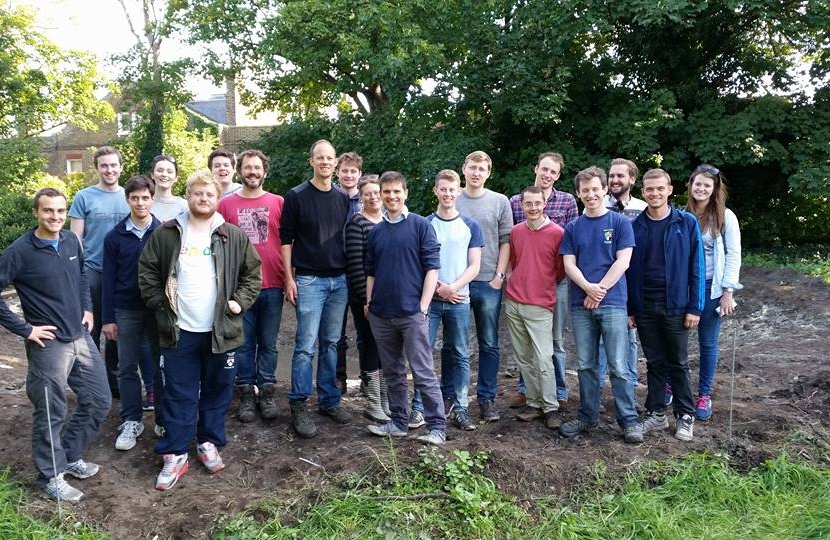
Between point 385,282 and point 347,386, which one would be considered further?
point 347,386

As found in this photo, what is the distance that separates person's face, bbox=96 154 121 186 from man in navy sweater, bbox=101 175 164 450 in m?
0.59

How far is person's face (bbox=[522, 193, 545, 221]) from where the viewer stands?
4.90 metres

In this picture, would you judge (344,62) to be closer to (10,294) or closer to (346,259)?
(10,294)

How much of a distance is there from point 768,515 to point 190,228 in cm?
406

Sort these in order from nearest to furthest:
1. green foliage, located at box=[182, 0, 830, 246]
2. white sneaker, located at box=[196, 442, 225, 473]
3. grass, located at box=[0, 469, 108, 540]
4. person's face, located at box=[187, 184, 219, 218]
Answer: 1. grass, located at box=[0, 469, 108, 540]
2. person's face, located at box=[187, 184, 219, 218]
3. white sneaker, located at box=[196, 442, 225, 473]
4. green foliage, located at box=[182, 0, 830, 246]

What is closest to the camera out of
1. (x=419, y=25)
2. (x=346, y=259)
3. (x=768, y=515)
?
(x=768, y=515)

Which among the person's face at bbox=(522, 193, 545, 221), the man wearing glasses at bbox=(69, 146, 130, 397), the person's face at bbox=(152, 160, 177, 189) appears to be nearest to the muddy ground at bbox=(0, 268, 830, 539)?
the man wearing glasses at bbox=(69, 146, 130, 397)

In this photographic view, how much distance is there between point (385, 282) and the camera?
4.50 meters

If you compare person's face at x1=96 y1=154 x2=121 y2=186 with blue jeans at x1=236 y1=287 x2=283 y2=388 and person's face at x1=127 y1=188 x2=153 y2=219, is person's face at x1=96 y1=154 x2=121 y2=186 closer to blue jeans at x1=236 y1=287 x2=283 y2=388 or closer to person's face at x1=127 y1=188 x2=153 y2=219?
person's face at x1=127 y1=188 x2=153 y2=219

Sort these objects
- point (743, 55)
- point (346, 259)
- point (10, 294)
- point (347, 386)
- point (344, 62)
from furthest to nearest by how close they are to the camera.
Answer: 1. point (344, 62)
2. point (743, 55)
3. point (10, 294)
4. point (347, 386)
5. point (346, 259)

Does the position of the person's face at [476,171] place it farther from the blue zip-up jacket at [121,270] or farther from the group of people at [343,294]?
the blue zip-up jacket at [121,270]

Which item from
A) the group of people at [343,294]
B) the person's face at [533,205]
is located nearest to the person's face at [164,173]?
the group of people at [343,294]

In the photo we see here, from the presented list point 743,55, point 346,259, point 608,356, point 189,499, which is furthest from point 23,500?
point 743,55

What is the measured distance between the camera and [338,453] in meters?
4.55
